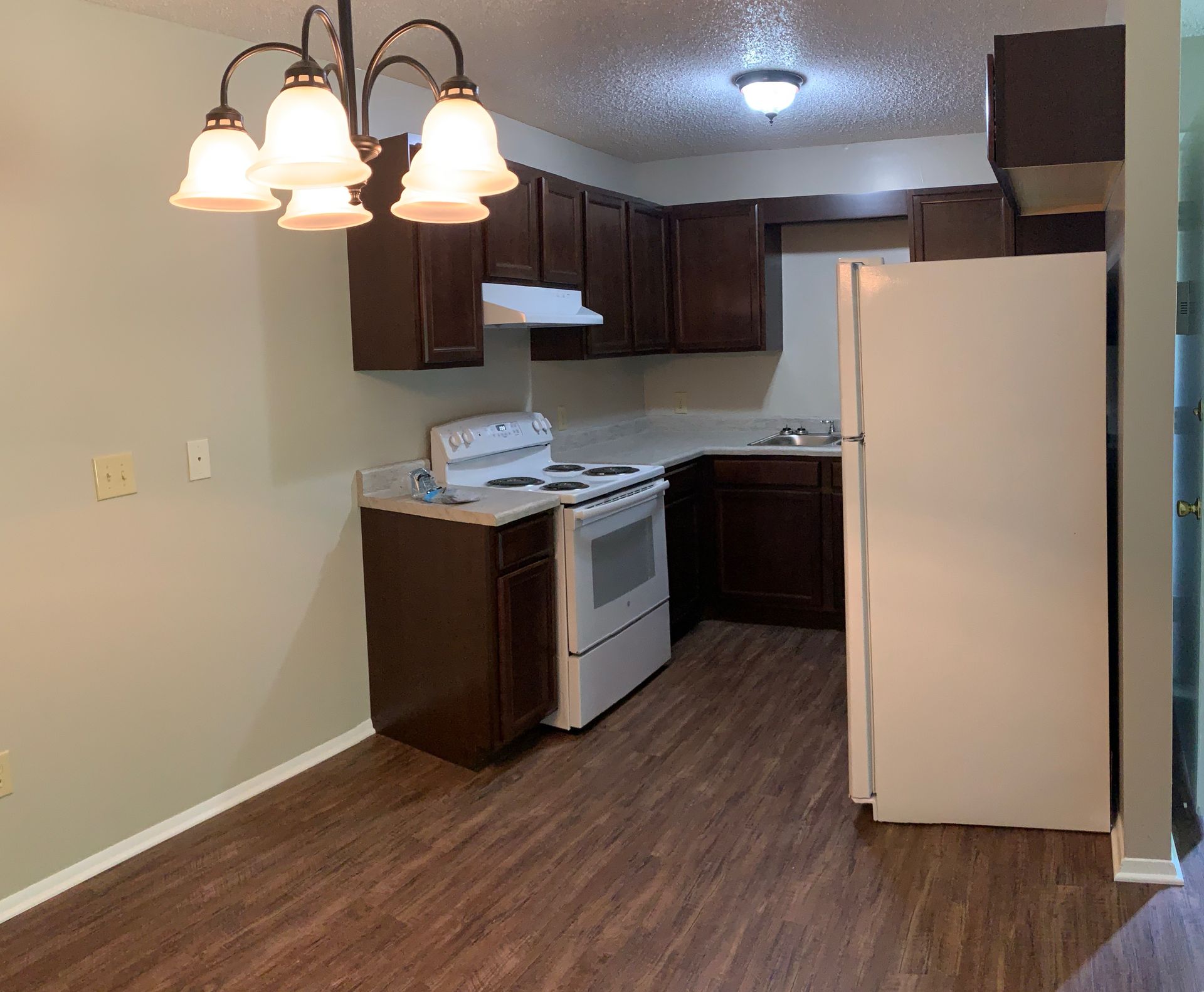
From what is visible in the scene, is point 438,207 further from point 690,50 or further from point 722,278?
point 722,278

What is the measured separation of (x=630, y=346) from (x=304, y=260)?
6.07 feet

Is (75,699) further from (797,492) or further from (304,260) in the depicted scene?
(797,492)

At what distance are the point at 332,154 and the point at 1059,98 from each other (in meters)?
1.80

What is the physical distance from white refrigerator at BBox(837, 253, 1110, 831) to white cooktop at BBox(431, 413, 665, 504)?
1161 mm

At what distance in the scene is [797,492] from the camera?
4.60m

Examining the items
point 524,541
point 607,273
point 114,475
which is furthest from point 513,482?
point 114,475

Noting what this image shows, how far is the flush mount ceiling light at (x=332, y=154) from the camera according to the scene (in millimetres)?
1472

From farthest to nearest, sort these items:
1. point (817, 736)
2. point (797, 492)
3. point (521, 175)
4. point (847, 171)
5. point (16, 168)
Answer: point (847, 171), point (797, 492), point (521, 175), point (817, 736), point (16, 168)

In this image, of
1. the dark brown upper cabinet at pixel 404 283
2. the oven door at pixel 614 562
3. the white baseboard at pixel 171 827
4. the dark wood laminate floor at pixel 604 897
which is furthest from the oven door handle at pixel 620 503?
the white baseboard at pixel 171 827

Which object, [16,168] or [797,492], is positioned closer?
[16,168]

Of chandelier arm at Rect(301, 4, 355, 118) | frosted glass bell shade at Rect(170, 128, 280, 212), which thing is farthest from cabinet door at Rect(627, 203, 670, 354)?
frosted glass bell shade at Rect(170, 128, 280, 212)

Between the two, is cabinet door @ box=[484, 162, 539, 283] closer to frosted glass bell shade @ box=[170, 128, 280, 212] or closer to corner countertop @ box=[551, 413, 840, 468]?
corner countertop @ box=[551, 413, 840, 468]

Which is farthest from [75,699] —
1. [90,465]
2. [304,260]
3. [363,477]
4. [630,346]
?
[630,346]

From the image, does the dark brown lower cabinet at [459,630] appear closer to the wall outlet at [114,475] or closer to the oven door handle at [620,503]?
the oven door handle at [620,503]
